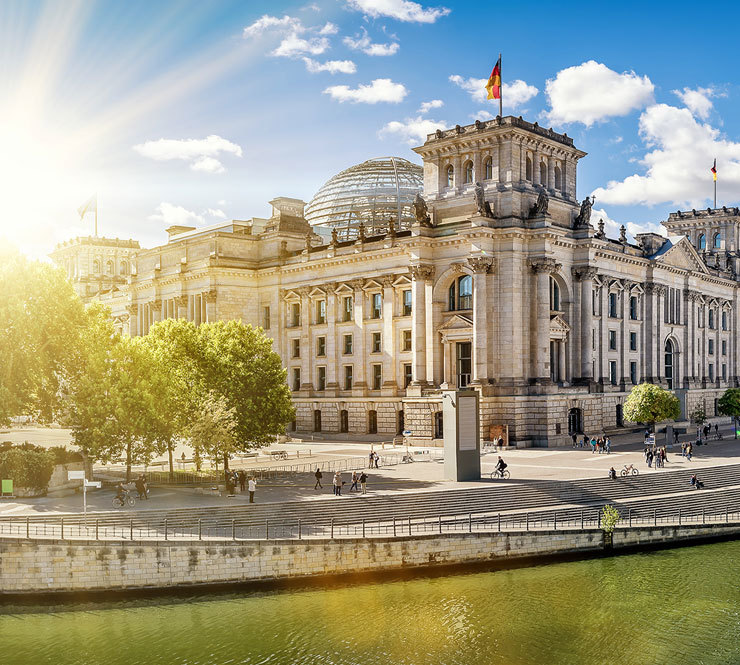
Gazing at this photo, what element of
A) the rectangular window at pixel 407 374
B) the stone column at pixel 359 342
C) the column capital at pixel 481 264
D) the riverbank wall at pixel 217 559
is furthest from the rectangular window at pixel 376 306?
the riverbank wall at pixel 217 559

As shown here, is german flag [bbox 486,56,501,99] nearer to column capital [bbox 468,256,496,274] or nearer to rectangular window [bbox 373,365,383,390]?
column capital [bbox 468,256,496,274]

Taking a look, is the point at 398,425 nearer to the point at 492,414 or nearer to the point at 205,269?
the point at 492,414

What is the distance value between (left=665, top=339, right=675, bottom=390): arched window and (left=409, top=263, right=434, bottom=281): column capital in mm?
37012

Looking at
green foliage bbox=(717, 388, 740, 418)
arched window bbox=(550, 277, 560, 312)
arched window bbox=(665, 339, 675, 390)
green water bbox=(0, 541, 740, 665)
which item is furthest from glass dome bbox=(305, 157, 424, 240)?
green water bbox=(0, 541, 740, 665)

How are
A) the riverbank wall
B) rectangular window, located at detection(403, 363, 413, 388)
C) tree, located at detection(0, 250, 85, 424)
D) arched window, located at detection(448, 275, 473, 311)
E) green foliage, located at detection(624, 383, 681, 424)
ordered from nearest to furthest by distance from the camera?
the riverbank wall < tree, located at detection(0, 250, 85, 424) < green foliage, located at detection(624, 383, 681, 424) < arched window, located at detection(448, 275, 473, 311) < rectangular window, located at detection(403, 363, 413, 388)

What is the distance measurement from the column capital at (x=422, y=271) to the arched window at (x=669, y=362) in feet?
121

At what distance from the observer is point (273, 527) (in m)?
42.3

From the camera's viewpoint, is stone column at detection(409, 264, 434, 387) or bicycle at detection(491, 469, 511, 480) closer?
bicycle at detection(491, 469, 511, 480)

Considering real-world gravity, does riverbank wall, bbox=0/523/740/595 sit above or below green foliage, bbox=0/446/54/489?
below

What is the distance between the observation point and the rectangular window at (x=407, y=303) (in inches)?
3408

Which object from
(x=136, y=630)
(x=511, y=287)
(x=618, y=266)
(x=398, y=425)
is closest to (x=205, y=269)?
(x=398, y=425)

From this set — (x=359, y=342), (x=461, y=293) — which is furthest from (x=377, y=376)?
(x=461, y=293)

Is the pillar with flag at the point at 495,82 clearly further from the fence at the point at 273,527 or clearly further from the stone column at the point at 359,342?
the fence at the point at 273,527

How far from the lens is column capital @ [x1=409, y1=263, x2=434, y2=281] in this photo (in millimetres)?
81188
